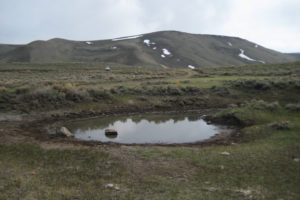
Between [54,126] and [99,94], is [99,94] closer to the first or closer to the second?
[99,94]

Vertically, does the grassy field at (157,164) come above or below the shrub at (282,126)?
below

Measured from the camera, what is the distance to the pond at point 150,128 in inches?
687

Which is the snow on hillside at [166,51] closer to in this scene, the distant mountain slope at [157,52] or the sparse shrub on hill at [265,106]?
the distant mountain slope at [157,52]

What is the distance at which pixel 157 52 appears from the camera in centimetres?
14125

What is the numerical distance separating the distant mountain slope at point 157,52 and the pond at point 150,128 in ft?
300

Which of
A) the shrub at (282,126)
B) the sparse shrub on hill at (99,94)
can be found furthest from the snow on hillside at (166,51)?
the shrub at (282,126)

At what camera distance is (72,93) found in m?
27.2

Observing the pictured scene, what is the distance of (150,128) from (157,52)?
407 feet

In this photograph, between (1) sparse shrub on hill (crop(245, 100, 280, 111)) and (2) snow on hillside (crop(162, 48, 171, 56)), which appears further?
(2) snow on hillside (crop(162, 48, 171, 56))

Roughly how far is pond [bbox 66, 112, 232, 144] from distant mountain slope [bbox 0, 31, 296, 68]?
9149cm

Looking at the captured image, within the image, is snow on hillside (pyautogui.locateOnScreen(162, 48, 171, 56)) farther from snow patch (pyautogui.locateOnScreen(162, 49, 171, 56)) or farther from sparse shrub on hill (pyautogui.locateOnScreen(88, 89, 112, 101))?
sparse shrub on hill (pyautogui.locateOnScreen(88, 89, 112, 101))

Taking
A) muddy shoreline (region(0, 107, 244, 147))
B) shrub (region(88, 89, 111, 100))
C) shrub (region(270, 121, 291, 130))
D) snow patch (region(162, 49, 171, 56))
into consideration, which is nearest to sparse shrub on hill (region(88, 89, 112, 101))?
shrub (region(88, 89, 111, 100))

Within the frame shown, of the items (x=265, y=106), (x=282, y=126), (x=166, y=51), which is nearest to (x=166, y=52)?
(x=166, y=51)

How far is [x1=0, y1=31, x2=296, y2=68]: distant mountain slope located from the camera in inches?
4860
